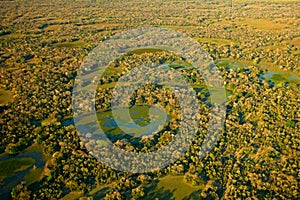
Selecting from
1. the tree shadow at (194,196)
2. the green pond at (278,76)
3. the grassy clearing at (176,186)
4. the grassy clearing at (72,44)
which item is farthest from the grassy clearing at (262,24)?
the tree shadow at (194,196)

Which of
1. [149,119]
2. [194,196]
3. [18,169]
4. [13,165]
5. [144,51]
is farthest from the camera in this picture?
[144,51]

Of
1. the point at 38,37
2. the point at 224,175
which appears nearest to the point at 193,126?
the point at 224,175

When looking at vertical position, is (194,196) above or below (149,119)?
below

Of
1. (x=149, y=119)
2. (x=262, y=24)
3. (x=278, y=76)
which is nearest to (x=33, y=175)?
(x=149, y=119)

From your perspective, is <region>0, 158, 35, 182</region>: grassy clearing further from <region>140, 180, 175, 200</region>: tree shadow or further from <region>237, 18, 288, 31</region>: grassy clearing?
<region>237, 18, 288, 31</region>: grassy clearing

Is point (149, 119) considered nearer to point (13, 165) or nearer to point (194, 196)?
point (194, 196)

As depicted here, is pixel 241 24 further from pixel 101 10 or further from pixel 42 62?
pixel 42 62

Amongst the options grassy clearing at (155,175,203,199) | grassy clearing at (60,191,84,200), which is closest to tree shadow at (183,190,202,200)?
grassy clearing at (155,175,203,199)
